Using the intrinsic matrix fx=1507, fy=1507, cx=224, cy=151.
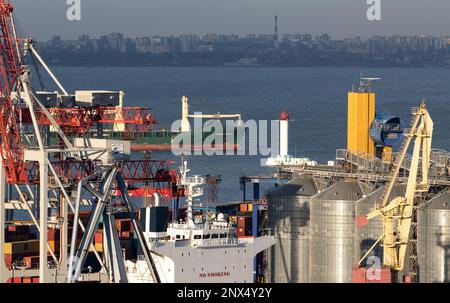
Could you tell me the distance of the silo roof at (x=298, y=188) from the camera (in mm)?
48000

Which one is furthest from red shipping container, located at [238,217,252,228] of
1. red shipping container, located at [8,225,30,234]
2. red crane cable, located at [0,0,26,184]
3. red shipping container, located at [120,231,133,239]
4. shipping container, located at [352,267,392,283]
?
red crane cable, located at [0,0,26,184]

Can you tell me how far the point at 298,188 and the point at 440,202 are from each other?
242 inches

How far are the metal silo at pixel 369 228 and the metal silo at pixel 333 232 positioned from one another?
410 millimetres

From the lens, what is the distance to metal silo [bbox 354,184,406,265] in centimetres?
4509

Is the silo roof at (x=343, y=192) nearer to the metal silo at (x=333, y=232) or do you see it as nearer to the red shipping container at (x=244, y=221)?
the metal silo at (x=333, y=232)

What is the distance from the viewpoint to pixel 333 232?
46562 mm

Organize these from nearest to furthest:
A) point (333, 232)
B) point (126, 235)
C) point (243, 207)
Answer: point (126, 235)
point (333, 232)
point (243, 207)

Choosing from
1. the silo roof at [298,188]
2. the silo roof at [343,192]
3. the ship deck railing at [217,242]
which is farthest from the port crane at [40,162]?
the silo roof at [343,192]

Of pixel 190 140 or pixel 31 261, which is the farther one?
pixel 190 140

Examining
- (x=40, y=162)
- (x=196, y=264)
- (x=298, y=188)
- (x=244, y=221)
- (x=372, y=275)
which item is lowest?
(x=372, y=275)

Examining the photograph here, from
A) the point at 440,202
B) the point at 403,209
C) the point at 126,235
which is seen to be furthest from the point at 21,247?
the point at 440,202

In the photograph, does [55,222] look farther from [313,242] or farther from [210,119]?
[210,119]

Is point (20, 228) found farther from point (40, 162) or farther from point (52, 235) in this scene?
point (40, 162)
